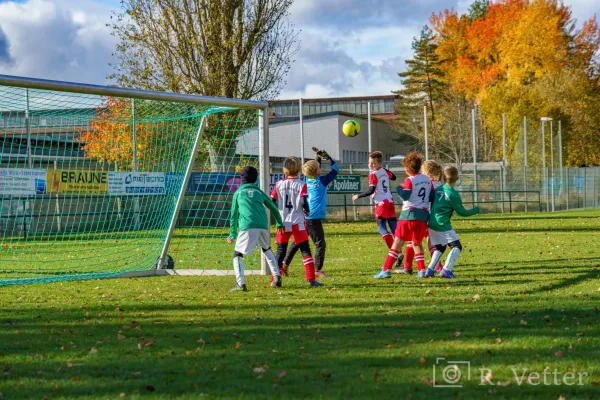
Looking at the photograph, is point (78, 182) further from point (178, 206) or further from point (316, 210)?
point (316, 210)

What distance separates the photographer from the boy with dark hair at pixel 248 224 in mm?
8633

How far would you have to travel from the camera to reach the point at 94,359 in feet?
16.8

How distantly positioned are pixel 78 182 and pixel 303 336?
740cm

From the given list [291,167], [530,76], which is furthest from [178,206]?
A: [530,76]

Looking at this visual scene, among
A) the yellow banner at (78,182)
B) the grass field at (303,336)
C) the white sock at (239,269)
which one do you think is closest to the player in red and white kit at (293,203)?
the grass field at (303,336)

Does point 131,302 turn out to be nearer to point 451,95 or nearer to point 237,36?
point 237,36

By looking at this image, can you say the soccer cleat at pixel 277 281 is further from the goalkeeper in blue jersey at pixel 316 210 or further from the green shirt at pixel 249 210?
the goalkeeper in blue jersey at pixel 316 210

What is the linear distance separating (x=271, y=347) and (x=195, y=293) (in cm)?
349

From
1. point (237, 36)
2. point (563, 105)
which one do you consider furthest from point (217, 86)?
point (563, 105)

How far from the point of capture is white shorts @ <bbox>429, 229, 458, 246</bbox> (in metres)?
9.34

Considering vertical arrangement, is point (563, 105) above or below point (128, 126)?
above

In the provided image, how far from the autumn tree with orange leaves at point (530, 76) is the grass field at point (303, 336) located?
126 ft

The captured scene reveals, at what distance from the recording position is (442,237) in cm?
941

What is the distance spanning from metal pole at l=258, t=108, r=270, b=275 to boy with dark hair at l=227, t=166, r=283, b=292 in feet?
5.74
